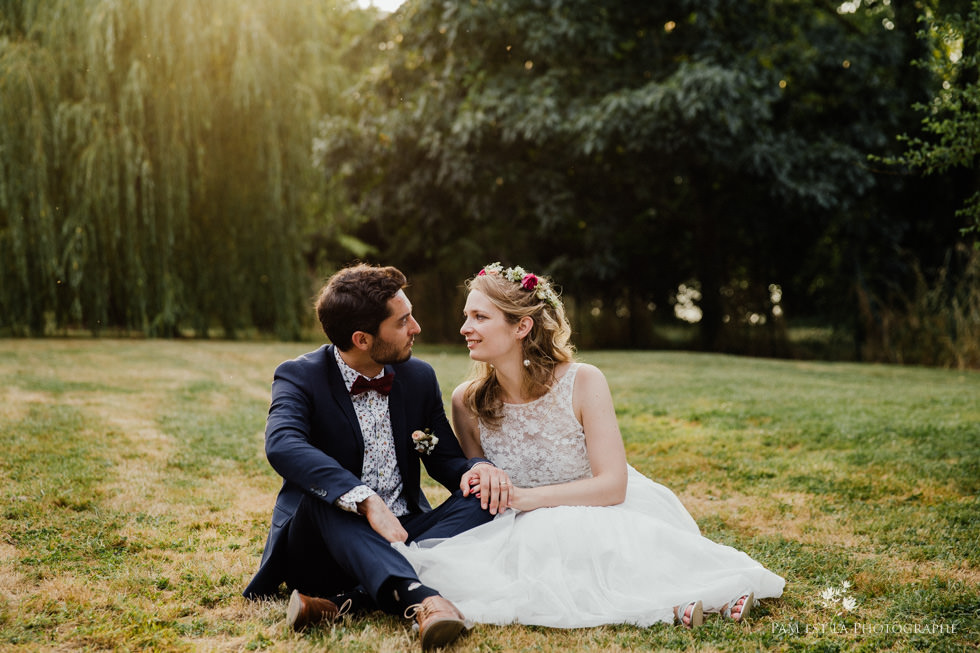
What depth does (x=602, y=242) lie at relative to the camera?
50.5ft

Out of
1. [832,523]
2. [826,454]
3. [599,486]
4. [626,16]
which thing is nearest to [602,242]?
[626,16]

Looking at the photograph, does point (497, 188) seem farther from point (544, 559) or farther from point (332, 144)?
point (544, 559)

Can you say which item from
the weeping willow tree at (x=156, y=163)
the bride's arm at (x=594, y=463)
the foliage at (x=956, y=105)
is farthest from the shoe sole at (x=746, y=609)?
the weeping willow tree at (x=156, y=163)

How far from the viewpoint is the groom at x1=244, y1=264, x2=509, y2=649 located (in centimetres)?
298

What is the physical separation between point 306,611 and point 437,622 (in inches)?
22.1

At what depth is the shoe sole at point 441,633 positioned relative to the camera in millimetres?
2729

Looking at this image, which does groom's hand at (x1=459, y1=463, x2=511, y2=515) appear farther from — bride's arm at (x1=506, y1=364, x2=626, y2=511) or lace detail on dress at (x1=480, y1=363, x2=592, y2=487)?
lace detail on dress at (x1=480, y1=363, x2=592, y2=487)

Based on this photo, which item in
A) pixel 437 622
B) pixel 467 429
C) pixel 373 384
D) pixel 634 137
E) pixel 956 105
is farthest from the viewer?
pixel 634 137

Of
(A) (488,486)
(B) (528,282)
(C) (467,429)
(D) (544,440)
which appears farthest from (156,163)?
(A) (488,486)

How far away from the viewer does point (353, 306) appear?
3363mm

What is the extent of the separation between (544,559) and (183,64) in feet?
46.8

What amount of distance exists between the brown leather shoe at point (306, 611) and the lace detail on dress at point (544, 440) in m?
1.09

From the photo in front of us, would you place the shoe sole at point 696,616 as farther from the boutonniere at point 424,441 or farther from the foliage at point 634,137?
the foliage at point 634,137

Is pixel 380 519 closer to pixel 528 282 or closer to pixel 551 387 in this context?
pixel 551 387
